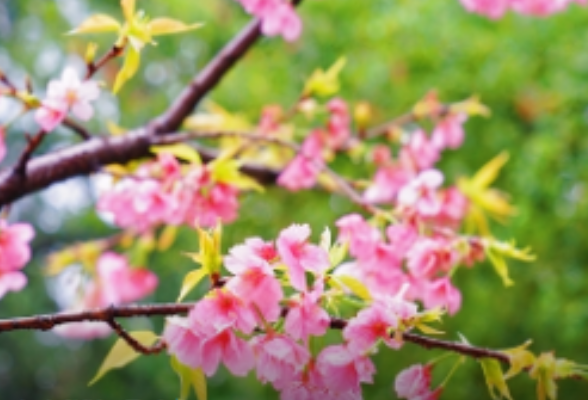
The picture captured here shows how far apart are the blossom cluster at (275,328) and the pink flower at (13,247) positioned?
21 cm

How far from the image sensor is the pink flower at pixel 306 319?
0.43 meters

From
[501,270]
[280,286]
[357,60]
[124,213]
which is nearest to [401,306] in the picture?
[280,286]

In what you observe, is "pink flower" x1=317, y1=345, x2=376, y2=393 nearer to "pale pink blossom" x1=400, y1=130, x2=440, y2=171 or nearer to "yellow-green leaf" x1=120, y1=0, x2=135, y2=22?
"yellow-green leaf" x1=120, y1=0, x2=135, y2=22

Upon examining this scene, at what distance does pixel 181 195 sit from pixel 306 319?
297mm

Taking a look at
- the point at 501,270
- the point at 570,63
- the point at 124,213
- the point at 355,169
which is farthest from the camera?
the point at 355,169

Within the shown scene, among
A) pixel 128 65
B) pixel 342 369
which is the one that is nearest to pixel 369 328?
pixel 342 369

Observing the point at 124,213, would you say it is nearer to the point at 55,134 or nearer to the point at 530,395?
the point at 530,395

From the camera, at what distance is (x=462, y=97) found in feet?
6.69

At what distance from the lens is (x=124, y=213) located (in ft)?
2.54

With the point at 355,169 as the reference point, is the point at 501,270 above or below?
above

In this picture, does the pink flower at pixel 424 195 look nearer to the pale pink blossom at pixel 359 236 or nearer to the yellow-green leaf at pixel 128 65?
the pale pink blossom at pixel 359 236

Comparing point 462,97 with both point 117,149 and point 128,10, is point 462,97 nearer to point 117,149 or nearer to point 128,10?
point 117,149

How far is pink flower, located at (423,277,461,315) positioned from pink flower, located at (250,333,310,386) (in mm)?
255

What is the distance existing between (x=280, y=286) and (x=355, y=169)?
5.05ft
